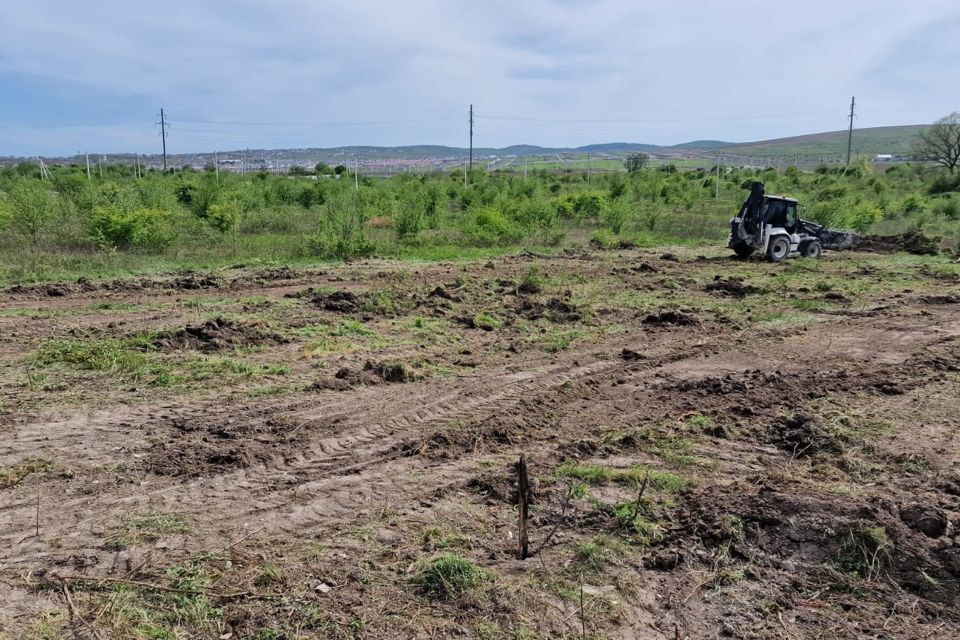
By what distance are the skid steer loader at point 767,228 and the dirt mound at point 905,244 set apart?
11.9 feet

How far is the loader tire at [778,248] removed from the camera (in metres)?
18.6

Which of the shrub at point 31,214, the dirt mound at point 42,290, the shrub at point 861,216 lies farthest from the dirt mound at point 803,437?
the shrub at point 861,216

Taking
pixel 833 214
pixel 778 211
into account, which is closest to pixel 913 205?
pixel 833 214

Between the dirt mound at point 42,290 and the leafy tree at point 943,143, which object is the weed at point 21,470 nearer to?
the dirt mound at point 42,290

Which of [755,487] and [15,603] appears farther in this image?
[755,487]

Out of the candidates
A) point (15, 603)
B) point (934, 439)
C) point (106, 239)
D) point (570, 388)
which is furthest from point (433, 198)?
point (15, 603)

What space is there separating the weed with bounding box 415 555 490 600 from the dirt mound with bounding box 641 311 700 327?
7.74 metres

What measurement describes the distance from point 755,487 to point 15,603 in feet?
16.9

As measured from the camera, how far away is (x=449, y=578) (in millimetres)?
4266

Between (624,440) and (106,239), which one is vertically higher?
(106,239)

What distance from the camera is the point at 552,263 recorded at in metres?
17.8

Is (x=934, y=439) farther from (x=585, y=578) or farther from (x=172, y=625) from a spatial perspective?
(x=172, y=625)

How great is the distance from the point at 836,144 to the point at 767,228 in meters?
146

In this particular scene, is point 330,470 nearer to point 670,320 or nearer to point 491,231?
point 670,320
